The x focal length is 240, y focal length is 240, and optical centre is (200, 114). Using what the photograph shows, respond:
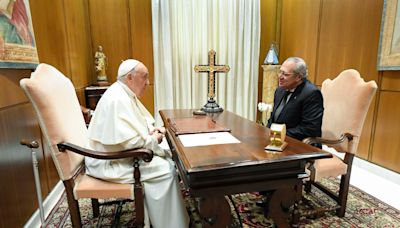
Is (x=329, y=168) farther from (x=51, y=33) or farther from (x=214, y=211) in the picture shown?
(x=51, y=33)

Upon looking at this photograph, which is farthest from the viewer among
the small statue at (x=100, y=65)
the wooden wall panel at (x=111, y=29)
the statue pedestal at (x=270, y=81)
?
the statue pedestal at (x=270, y=81)

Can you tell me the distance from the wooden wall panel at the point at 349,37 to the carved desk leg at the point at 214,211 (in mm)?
2636

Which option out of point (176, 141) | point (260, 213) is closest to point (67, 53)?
point (176, 141)

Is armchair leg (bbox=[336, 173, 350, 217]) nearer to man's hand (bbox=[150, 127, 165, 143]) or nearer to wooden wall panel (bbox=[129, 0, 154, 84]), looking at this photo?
man's hand (bbox=[150, 127, 165, 143])

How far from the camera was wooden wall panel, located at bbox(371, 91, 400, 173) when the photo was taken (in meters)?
2.56

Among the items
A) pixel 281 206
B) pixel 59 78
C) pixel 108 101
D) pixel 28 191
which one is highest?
pixel 59 78

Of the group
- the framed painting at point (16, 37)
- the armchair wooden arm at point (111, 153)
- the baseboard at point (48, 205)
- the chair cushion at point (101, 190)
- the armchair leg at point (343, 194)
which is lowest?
the baseboard at point (48, 205)

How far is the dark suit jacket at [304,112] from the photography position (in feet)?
6.14

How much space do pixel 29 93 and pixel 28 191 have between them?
0.93 m

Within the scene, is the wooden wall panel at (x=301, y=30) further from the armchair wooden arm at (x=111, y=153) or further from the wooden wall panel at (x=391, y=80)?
the armchair wooden arm at (x=111, y=153)

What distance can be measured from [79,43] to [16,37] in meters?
1.78

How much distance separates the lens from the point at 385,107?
269 centimetres

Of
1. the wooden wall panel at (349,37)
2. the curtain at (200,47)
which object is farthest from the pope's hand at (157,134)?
the wooden wall panel at (349,37)

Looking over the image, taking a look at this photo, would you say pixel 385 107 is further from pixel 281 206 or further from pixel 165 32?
pixel 165 32
